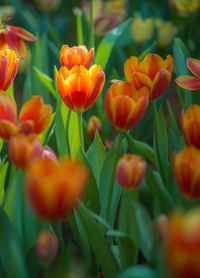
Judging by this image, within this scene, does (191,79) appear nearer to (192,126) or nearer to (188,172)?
(192,126)

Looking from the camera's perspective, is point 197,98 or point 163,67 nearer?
point 163,67

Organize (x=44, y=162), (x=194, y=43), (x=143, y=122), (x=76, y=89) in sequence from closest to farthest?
1. (x=44, y=162)
2. (x=76, y=89)
3. (x=143, y=122)
4. (x=194, y=43)

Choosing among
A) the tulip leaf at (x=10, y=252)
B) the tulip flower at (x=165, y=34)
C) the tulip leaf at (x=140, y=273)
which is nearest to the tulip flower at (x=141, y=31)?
the tulip flower at (x=165, y=34)

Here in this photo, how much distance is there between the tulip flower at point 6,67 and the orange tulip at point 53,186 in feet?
1.19

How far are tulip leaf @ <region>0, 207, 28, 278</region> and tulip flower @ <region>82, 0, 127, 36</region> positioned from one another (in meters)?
1.18

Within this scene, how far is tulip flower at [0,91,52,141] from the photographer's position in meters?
0.65

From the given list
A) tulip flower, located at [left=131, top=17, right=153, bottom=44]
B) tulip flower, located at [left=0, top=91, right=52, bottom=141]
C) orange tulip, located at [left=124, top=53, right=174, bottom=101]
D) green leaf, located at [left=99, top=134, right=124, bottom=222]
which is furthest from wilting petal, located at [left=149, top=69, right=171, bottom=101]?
tulip flower, located at [left=131, top=17, right=153, bottom=44]

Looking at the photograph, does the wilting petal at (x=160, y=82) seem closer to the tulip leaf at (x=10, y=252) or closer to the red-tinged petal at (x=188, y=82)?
the red-tinged petal at (x=188, y=82)

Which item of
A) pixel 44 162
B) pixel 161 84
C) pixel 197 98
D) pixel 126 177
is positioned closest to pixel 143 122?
pixel 197 98

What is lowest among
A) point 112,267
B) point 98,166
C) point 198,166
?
point 112,267

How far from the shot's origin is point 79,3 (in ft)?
8.57

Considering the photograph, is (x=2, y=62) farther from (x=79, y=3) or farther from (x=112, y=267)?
(x=79, y=3)

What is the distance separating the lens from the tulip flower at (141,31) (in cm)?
165

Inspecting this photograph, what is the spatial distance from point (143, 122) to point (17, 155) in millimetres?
924
